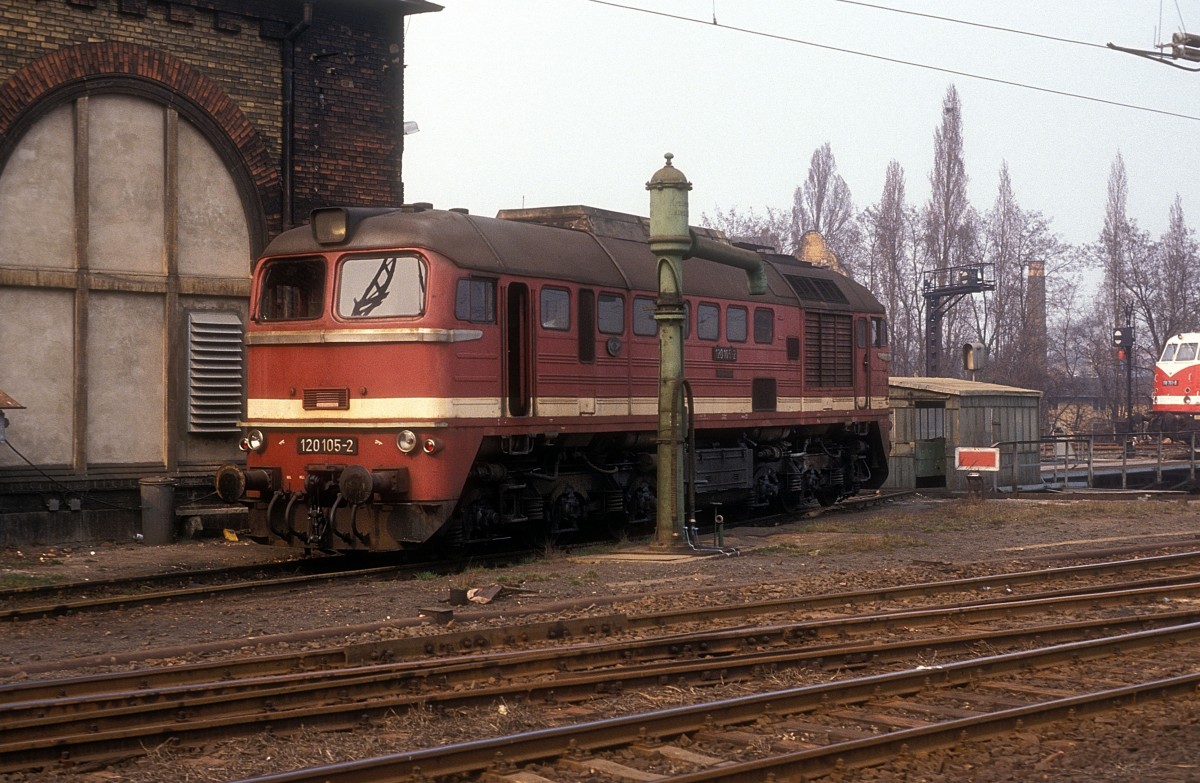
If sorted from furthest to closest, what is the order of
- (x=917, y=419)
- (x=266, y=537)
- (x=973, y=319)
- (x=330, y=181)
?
(x=973, y=319) < (x=917, y=419) < (x=330, y=181) < (x=266, y=537)

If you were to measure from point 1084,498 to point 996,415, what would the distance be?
5872 millimetres

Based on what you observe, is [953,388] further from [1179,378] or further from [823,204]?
[823,204]

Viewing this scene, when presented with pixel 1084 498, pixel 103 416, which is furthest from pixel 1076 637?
pixel 1084 498

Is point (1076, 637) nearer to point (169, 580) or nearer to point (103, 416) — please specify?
point (169, 580)

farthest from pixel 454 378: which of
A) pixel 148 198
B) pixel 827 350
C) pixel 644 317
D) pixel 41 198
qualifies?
pixel 827 350

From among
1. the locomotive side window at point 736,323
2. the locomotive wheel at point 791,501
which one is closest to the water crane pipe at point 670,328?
the locomotive side window at point 736,323

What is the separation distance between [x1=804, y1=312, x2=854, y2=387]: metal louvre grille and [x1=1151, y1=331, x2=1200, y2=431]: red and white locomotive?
2859 cm

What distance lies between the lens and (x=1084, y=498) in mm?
24766

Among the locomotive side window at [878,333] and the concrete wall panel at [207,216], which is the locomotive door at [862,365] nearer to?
the locomotive side window at [878,333]

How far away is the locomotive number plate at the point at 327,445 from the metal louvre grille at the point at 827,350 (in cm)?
838

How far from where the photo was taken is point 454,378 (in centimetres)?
1323

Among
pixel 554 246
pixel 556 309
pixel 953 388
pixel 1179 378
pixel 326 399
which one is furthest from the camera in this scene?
pixel 1179 378

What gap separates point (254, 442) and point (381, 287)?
85.8 inches

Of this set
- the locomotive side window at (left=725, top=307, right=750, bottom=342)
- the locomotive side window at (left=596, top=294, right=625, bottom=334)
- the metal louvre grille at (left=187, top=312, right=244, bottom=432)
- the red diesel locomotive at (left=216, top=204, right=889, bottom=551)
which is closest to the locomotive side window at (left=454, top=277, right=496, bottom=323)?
the red diesel locomotive at (left=216, top=204, right=889, bottom=551)
